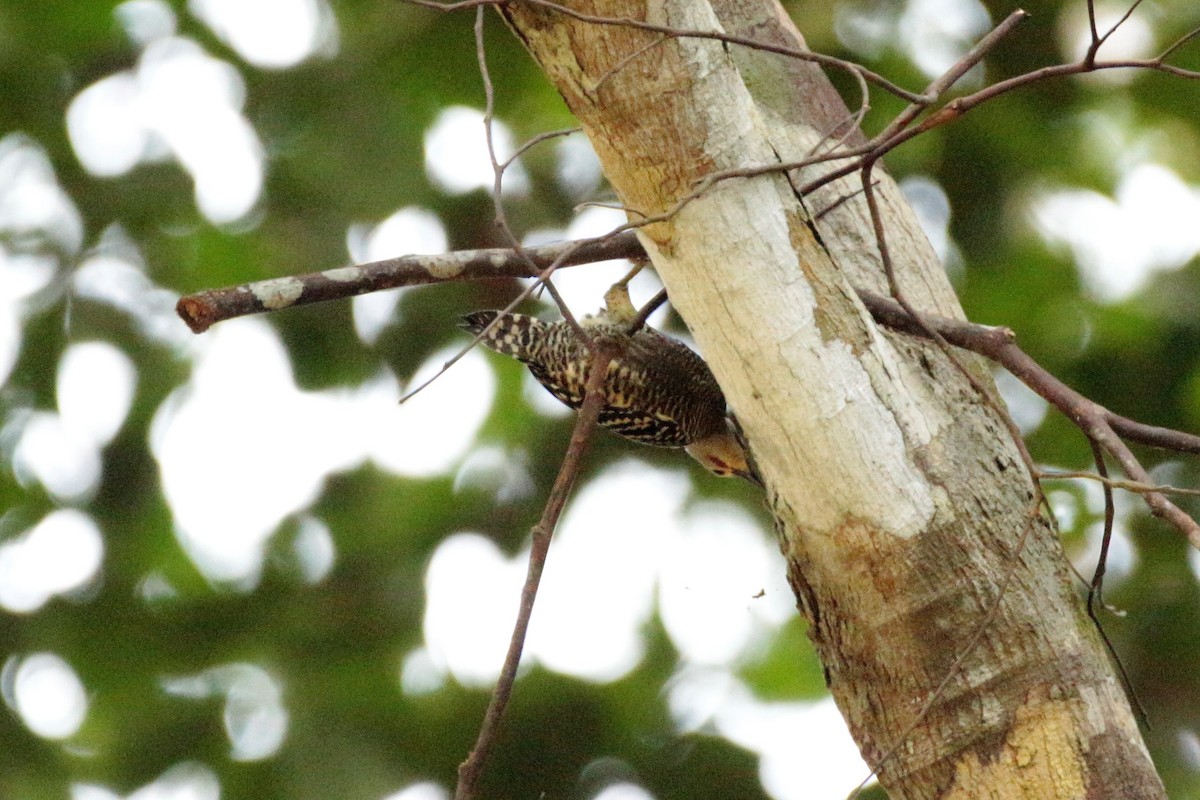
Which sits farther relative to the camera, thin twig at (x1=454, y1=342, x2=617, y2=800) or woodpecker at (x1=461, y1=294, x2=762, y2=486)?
woodpecker at (x1=461, y1=294, x2=762, y2=486)

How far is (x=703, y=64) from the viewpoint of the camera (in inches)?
54.1

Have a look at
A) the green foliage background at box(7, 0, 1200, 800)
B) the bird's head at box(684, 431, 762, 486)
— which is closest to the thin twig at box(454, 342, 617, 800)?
the bird's head at box(684, 431, 762, 486)

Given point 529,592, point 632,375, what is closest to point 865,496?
point 529,592

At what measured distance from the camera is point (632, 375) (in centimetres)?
243

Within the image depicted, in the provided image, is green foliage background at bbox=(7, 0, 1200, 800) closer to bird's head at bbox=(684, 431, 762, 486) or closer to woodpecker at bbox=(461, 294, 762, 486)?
bird's head at bbox=(684, 431, 762, 486)

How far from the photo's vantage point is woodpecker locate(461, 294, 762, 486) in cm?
242

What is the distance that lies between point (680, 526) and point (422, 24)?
4.91ft

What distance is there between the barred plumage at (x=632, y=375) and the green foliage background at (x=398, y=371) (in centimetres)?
71

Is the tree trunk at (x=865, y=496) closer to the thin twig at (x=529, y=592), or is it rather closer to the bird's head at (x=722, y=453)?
the thin twig at (x=529, y=592)

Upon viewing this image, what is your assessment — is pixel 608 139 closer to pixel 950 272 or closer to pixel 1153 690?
pixel 950 272

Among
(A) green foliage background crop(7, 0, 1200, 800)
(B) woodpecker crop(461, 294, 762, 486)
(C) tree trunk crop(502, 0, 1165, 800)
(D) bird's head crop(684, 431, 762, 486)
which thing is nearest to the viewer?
(C) tree trunk crop(502, 0, 1165, 800)

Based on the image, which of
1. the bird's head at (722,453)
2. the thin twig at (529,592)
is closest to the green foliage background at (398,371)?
the bird's head at (722,453)

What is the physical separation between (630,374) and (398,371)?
3.92 feet

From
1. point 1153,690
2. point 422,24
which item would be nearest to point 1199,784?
point 1153,690
